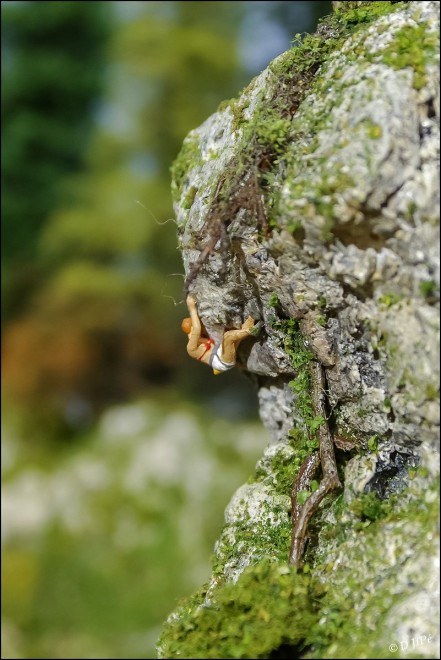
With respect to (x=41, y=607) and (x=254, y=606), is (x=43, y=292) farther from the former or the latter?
(x=254, y=606)

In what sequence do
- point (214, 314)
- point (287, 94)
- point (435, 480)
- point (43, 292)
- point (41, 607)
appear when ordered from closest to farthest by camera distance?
point (435, 480) → point (287, 94) → point (214, 314) → point (41, 607) → point (43, 292)

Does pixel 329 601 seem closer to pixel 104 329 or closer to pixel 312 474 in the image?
pixel 312 474

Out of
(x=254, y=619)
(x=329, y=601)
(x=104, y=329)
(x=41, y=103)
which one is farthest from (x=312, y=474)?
Answer: (x=41, y=103)

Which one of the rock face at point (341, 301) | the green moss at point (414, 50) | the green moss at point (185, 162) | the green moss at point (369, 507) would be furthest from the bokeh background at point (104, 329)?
the green moss at point (414, 50)

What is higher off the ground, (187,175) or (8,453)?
(8,453)

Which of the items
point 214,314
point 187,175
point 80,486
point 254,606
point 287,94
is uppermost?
point 80,486

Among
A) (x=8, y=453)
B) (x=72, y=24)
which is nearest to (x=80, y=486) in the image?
(x=8, y=453)

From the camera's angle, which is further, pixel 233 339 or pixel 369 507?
pixel 233 339

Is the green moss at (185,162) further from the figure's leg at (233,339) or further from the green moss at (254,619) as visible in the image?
the green moss at (254,619)
